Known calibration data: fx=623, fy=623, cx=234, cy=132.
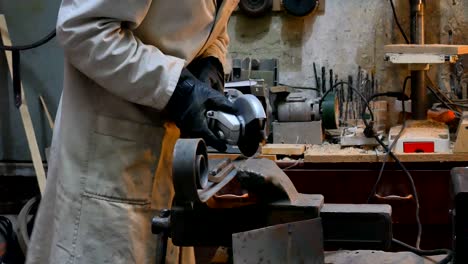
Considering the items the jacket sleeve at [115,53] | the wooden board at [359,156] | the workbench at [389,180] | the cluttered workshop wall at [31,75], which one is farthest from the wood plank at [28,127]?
the jacket sleeve at [115,53]

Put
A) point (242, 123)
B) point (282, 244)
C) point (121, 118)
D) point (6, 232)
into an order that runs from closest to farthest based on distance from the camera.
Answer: point (282, 244) → point (242, 123) → point (121, 118) → point (6, 232)

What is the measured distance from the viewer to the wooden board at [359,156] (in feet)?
6.06

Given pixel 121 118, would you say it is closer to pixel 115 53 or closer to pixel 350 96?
pixel 115 53

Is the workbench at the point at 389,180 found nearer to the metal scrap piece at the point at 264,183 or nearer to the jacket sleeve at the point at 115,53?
the jacket sleeve at the point at 115,53

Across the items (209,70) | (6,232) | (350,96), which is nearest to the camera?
(209,70)

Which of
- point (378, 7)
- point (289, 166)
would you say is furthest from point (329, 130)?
point (378, 7)

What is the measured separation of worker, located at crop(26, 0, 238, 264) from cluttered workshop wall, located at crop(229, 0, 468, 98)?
4.06 feet

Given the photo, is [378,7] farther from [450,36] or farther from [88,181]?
[88,181]

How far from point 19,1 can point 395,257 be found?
5.96 ft

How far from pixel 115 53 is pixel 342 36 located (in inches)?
61.2

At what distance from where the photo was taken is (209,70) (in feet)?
4.53

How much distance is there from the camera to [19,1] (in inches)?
92.7

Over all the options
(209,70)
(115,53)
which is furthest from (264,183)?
(209,70)

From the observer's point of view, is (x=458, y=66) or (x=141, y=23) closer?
(x=141, y=23)
